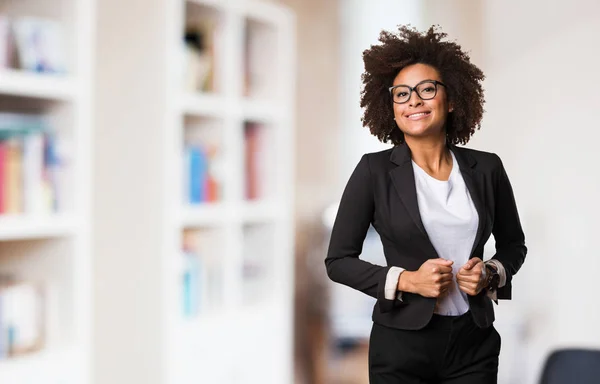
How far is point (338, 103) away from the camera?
3303mm

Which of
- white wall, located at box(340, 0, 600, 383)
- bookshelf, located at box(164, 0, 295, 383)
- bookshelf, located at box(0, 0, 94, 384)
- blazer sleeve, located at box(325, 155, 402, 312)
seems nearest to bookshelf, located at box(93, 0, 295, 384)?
bookshelf, located at box(164, 0, 295, 383)

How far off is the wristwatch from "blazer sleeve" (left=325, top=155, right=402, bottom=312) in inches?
1.3

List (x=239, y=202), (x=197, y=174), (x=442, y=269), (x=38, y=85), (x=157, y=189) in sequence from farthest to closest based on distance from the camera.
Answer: (x=239, y=202), (x=197, y=174), (x=157, y=189), (x=38, y=85), (x=442, y=269)

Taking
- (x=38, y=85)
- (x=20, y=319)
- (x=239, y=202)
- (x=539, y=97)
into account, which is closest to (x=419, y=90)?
(x=539, y=97)

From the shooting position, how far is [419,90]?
0.75 ft

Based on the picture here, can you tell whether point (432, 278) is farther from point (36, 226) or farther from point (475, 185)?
point (36, 226)

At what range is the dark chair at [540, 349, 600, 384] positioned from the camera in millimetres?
575

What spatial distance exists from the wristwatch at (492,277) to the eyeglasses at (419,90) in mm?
59

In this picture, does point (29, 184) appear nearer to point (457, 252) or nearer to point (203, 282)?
point (203, 282)

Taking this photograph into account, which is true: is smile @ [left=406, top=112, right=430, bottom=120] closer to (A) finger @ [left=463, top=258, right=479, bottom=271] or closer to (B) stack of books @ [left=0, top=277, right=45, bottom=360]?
(A) finger @ [left=463, top=258, right=479, bottom=271]

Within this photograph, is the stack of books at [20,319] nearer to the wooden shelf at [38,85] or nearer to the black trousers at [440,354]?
the wooden shelf at [38,85]

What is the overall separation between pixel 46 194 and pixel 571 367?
1.50 meters

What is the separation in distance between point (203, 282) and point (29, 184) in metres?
0.77

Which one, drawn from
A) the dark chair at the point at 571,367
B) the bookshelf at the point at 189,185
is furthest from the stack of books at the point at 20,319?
the dark chair at the point at 571,367
